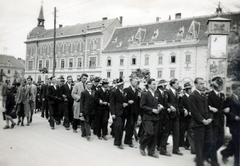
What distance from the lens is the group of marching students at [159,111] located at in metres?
5.33

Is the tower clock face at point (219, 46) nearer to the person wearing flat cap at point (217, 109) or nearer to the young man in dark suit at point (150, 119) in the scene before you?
the person wearing flat cap at point (217, 109)

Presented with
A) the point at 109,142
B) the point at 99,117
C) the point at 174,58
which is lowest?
the point at 109,142

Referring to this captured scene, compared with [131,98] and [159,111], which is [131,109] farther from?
[159,111]

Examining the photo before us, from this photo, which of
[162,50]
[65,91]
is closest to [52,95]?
[65,91]

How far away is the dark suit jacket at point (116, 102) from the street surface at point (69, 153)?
3.50 ft

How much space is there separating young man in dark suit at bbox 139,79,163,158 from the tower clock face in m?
1.96

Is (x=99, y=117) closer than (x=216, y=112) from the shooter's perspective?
No

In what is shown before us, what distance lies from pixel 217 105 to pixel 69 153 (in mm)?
3896

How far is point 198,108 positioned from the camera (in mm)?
5367

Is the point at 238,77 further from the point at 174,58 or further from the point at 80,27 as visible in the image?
the point at 80,27

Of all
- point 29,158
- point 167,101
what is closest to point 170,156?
point 167,101

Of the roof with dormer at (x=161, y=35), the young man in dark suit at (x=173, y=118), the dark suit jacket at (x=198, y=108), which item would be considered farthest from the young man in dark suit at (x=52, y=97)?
the roof with dormer at (x=161, y=35)

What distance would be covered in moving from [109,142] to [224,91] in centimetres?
398

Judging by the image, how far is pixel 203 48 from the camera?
1407 inches
